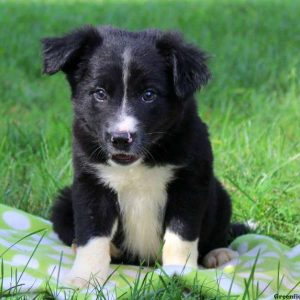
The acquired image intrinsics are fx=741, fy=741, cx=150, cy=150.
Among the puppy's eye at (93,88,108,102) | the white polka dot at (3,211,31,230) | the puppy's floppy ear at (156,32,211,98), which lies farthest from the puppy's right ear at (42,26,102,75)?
the white polka dot at (3,211,31,230)

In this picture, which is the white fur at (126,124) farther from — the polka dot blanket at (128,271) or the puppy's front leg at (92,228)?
the polka dot blanket at (128,271)

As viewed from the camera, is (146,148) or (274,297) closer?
(274,297)

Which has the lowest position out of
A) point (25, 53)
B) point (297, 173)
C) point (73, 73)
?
point (25, 53)

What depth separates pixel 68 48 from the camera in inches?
141

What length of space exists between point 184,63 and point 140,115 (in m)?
0.35

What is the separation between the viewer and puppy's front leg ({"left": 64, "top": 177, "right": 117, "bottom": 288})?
11.7 ft

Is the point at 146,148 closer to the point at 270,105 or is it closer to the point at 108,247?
the point at 108,247

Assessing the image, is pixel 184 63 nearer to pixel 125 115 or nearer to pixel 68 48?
pixel 125 115

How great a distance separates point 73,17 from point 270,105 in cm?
516

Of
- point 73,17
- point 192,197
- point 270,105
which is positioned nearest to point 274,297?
point 192,197

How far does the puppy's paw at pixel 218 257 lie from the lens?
4.03m

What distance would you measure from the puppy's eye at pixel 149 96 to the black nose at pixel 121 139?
25 centimetres

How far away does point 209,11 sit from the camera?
11961 mm

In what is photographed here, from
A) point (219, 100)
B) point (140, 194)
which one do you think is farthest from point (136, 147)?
point (219, 100)
